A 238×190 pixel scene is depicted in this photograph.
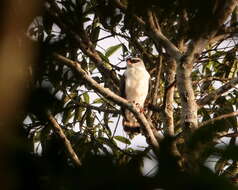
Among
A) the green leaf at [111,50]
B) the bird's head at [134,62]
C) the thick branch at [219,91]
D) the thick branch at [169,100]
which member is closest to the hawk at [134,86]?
the bird's head at [134,62]

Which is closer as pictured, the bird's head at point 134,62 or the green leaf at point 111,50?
the green leaf at point 111,50

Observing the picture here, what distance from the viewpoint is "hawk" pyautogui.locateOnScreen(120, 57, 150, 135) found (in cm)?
612

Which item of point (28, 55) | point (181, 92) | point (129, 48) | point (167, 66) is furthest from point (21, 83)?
point (129, 48)

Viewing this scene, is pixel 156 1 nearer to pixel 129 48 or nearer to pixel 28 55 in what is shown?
pixel 28 55

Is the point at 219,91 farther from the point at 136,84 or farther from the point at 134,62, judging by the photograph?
the point at 136,84

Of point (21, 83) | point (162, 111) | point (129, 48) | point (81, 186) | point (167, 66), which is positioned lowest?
point (81, 186)

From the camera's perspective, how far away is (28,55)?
74 centimetres

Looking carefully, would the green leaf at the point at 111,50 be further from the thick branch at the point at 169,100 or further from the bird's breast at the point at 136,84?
the bird's breast at the point at 136,84

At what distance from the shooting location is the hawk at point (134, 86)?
6121mm

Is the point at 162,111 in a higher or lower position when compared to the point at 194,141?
higher

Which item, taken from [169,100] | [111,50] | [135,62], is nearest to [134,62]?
[135,62]

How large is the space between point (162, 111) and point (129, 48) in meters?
1.68

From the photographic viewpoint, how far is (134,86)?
6.50 m

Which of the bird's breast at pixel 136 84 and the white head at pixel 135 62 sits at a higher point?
the white head at pixel 135 62
